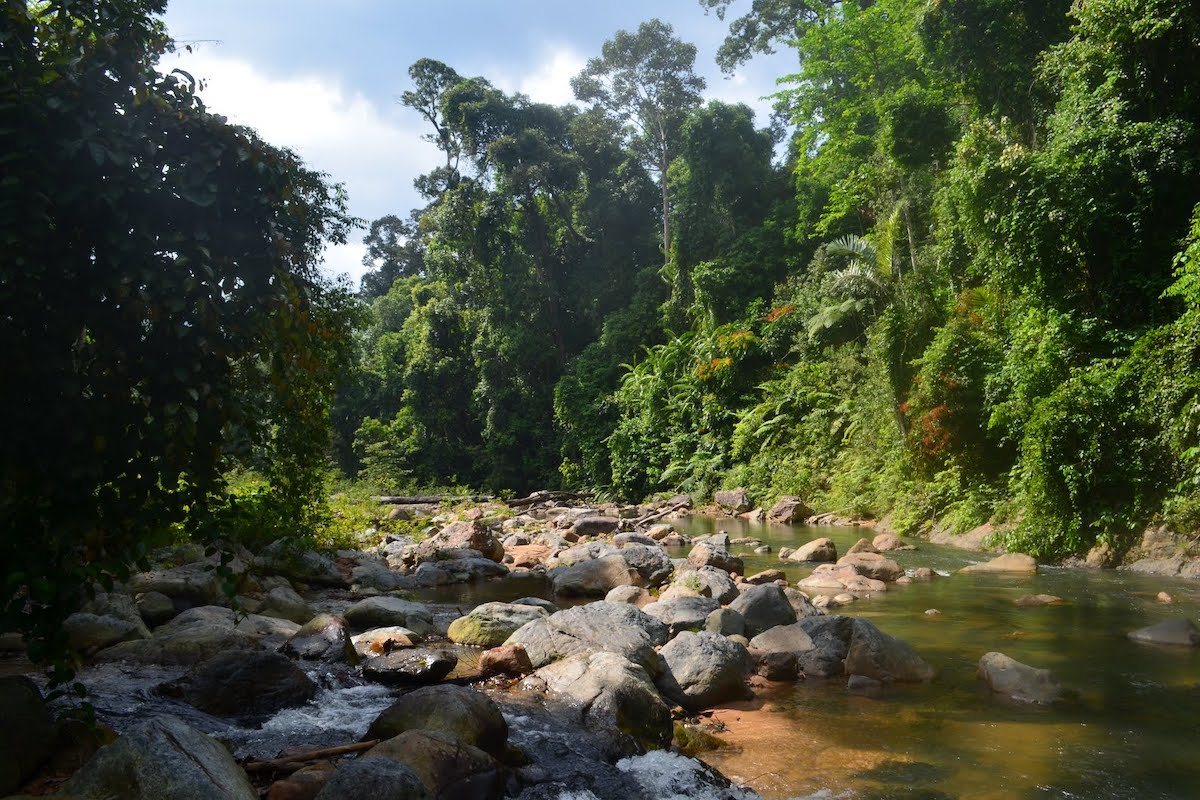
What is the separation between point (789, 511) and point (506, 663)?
14223 millimetres

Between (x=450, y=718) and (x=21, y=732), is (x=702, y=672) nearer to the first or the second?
(x=450, y=718)

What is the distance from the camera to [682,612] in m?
8.06

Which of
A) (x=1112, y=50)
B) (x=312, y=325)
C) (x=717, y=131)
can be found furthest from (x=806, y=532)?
(x=717, y=131)

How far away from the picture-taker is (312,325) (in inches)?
153

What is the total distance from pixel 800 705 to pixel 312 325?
4542 mm

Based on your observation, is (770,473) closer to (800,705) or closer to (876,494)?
(876,494)

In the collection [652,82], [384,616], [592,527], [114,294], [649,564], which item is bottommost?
[592,527]

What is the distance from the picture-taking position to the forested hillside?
10.7 m

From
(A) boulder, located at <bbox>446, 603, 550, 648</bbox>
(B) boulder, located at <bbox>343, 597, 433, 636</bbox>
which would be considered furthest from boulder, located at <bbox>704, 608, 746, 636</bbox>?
(B) boulder, located at <bbox>343, 597, 433, 636</bbox>

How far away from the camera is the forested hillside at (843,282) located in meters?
10.7

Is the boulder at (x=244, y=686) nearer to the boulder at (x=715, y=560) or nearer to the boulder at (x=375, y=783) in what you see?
the boulder at (x=375, y=783)

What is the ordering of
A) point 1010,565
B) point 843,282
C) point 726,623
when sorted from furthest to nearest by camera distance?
point 843,282 < point 1010,565 < point 726,623

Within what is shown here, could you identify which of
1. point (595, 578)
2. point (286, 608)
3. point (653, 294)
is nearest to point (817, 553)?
point (595, 578)

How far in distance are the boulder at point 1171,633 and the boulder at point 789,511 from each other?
12.2 meters
